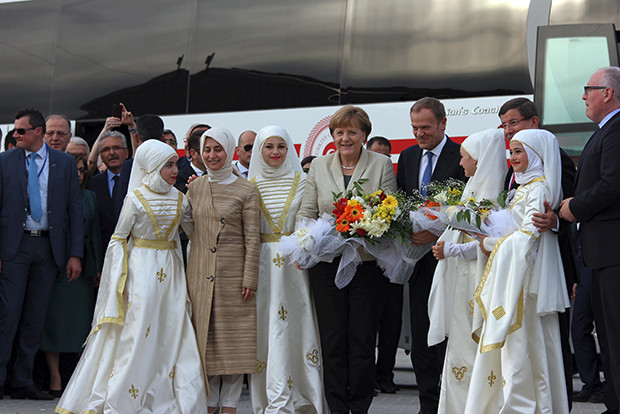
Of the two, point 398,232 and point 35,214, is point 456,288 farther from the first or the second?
point 35,214

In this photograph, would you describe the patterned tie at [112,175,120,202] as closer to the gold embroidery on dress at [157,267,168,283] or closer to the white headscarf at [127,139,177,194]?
the white headscarf at [127,139,177,194]

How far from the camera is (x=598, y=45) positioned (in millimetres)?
8977

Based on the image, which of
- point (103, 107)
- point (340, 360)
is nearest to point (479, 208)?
point (340, 360)

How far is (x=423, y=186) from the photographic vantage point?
260 inches

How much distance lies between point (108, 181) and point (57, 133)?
88 cm

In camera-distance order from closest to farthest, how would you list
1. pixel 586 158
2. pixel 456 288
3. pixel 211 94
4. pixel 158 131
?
pixel 586 158 → pixel 456 288 → pixel 158 131 → pixel 211 94

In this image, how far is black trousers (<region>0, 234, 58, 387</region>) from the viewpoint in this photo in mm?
7852

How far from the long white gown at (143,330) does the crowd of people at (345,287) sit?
12 millimetres

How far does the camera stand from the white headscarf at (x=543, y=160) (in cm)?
569

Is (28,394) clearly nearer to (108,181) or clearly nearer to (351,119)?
(108,181)

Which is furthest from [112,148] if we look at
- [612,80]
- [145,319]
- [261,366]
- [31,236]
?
[612,80]

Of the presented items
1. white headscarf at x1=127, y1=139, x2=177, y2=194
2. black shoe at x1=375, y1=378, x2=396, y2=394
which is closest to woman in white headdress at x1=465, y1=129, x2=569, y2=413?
white headscarf at x1=127, y1=139, x2=177, y2=194

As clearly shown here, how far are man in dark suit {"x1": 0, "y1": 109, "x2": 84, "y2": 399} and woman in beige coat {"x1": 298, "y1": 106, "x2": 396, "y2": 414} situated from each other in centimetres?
268

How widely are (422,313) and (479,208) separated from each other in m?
0.98
